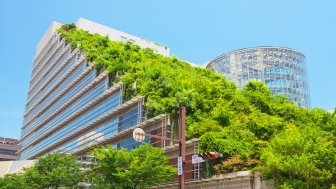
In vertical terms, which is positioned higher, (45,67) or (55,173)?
(45,67)

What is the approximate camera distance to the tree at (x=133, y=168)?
104ft

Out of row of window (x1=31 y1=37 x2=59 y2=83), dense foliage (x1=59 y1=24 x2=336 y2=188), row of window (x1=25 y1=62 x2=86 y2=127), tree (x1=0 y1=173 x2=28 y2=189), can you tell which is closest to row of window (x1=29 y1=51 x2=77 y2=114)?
row of window (x1=25 y1=62 x2=86 y2=127)

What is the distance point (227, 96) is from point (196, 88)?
393 centimetres

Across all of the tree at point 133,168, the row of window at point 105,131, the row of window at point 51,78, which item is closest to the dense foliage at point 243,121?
the row of window at point 105,131

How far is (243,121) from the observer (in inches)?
1644

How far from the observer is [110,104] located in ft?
186

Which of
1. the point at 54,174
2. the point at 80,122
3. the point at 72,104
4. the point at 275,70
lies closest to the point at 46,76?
the point at 72,104

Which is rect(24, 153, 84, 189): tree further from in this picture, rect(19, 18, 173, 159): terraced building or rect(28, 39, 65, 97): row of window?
rect(28, 39, 65, 97): row of window

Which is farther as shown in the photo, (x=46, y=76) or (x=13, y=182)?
(x=46, y=76)

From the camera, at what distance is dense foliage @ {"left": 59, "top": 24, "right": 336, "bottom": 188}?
82.0ft

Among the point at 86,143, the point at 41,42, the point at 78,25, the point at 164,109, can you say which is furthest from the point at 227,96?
the point at 41,42

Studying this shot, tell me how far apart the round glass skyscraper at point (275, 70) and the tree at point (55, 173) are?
61.1 meters

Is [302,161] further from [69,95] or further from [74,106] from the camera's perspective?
[69,95]

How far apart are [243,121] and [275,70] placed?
2201 inches
